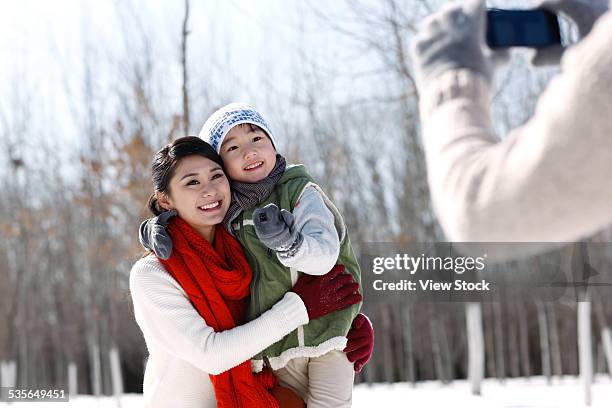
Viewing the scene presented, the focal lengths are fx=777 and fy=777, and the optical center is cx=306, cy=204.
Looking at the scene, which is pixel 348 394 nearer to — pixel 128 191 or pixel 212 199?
pixel 212 199

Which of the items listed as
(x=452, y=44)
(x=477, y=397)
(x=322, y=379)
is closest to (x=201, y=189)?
(x=322, y=379)

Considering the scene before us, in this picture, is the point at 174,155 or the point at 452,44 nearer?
the point at 452,44

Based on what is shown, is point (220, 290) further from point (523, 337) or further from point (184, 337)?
point (523, 337)

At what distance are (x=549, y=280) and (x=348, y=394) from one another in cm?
689

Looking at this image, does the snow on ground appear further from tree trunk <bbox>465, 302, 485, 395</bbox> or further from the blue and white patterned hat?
the blue and white patterned hat

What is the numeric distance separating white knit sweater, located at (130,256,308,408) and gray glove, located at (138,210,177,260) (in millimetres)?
48

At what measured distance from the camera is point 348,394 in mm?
1711

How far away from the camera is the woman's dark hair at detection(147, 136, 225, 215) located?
1.68 m

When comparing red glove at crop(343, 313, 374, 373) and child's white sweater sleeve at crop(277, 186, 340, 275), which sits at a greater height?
child's white sweater sleeve at crop(277, 186, 340, 275)

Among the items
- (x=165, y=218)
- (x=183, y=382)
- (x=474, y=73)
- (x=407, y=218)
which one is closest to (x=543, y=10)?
(x=474, y=73)

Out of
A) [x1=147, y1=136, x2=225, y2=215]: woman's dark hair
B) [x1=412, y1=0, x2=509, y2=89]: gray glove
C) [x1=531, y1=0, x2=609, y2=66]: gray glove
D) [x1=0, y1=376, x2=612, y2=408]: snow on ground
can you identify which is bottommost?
[x1=0, y1=376, x2=612, y2=408]: snow on ground

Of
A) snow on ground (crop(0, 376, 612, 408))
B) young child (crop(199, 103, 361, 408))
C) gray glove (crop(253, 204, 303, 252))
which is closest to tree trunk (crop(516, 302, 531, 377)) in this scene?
snow on ground (crop(0, 376, 612, 408))

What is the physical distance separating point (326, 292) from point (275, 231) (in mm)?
228

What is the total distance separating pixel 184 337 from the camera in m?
1.58
